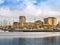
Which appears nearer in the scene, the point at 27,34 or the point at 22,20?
the point at 22,20

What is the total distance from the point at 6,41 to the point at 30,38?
67 centimetres

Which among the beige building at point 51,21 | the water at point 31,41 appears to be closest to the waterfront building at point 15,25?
the water at point 31,41

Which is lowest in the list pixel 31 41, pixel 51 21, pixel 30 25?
pixel 31 41

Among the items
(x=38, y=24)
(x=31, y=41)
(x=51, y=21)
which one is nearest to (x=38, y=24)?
(x=38, y=24)

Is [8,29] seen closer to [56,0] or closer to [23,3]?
[23,3]

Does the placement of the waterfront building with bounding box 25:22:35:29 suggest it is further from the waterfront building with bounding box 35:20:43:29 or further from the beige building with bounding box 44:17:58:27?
the beige building with bounding box 44:17:58:27

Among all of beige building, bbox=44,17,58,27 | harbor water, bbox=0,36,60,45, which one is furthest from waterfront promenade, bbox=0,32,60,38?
beige building, bbox=44,17,58,27

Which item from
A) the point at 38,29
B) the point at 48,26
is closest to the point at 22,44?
the point at 38,29

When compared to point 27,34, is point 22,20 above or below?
above

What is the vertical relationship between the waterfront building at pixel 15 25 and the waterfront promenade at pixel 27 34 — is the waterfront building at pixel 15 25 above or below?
above

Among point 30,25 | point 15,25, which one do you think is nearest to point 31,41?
point 30,25

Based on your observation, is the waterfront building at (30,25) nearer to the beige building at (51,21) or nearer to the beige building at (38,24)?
the beige building at (38,24)

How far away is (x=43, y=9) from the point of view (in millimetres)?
3938

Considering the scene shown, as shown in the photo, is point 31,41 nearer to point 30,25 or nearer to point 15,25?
point 30,25
